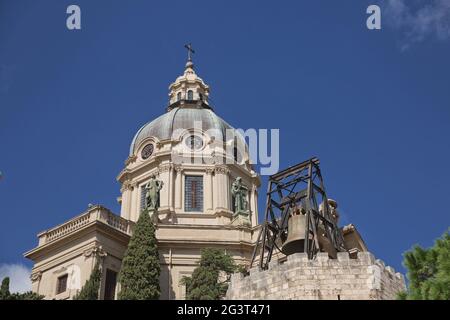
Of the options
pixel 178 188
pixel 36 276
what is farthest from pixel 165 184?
pixel 36 276

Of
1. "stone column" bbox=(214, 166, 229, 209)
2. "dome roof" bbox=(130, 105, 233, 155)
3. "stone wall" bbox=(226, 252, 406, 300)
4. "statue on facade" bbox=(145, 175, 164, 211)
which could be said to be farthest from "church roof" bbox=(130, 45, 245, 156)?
"stone wall" bbox=(226, 252, 406, 300)

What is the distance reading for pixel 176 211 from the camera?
4838 cm

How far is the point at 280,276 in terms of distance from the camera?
24984 millimetres

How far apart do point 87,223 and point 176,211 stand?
10357 millimetres

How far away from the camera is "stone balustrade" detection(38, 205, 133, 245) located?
3956 centimetres

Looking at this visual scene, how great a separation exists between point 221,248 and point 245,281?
15.6m

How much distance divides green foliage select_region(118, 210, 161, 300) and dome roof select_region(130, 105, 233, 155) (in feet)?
52.8

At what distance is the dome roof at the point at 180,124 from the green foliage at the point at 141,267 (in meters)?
16.1

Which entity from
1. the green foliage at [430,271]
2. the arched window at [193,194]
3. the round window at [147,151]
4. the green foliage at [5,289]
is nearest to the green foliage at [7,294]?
the green foliage at [5,289]

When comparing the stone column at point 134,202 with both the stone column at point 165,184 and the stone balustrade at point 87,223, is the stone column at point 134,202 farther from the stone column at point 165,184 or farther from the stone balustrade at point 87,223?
the stone balustrade at point 87,223

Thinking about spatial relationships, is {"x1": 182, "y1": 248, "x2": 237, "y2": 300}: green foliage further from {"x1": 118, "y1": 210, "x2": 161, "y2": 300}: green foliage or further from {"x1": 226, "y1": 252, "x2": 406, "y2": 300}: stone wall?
{"x1": 226, "y1": 252, "x2": 406, "y2": 300}: stone wall

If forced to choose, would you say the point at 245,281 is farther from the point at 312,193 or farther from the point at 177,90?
the point at 177,90

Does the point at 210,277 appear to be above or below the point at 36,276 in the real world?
below

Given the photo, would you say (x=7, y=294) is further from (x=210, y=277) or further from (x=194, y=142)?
(x=194, y=142)
